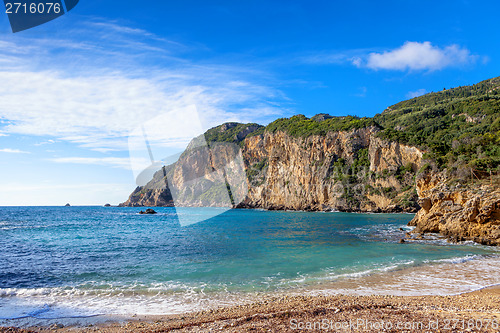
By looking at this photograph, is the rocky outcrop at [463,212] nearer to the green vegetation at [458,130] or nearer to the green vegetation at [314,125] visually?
the green vegetation at [458,130]

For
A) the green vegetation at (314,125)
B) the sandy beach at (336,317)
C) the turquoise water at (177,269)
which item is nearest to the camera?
the sandy beach at (336,317)

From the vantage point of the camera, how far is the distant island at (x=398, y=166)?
22.3 metres

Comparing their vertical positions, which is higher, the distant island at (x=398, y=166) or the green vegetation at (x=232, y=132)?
the green vegetation at (x=232, y=132)

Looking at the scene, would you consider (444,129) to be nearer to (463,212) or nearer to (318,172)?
(318,172)

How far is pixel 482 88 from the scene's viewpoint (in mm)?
97438

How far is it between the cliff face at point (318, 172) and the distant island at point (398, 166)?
21 cm

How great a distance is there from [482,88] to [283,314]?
404 feet

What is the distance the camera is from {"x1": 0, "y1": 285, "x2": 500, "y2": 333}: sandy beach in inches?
233

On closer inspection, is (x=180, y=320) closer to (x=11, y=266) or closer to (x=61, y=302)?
(x=61, y=302)

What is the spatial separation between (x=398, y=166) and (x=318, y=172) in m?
19.2

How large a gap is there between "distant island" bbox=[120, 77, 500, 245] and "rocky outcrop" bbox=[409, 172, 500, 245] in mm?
57

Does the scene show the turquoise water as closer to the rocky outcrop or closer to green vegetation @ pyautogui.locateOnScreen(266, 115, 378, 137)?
the rocky outcrop

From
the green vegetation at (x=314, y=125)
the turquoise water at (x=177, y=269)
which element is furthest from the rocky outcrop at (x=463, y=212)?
the green vegetation at (x=314, y=125)

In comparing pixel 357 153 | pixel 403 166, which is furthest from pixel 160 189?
pixel 403 166
